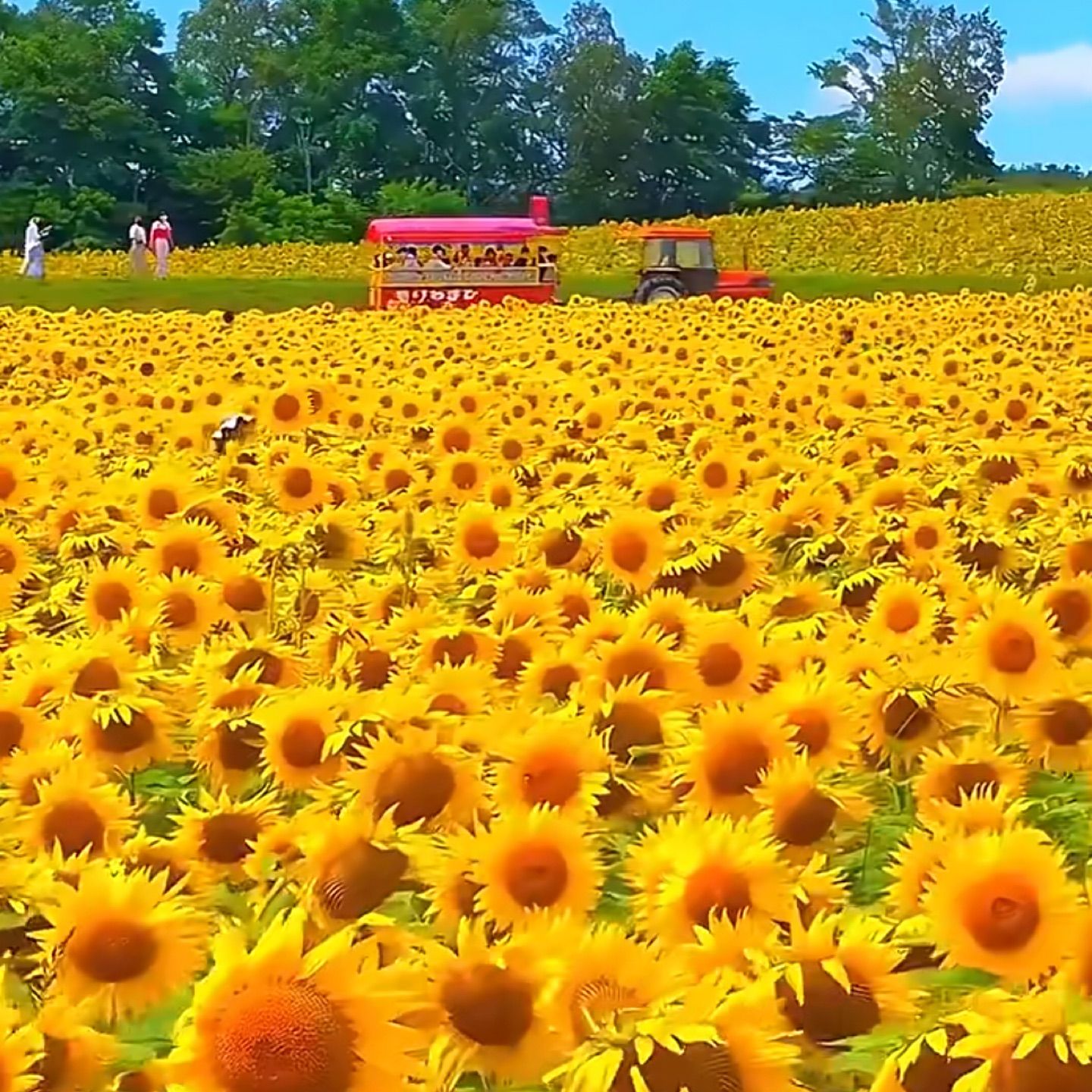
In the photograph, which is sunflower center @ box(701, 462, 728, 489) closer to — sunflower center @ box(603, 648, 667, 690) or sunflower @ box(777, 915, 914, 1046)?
sunflower center @ box(603, 648, 667, 690)

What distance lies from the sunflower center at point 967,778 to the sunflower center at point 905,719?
0.16 meters

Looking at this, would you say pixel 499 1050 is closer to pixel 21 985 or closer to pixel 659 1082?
pixel 659 1082

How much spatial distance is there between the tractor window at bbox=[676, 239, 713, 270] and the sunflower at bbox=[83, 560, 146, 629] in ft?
58.1

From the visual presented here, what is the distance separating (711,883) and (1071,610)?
1021 mm

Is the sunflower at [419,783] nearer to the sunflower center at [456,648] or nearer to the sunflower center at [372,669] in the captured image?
the sunflower center at [372,669]

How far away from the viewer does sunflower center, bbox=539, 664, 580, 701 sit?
2248mm

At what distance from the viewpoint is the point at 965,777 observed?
1921 millimetres

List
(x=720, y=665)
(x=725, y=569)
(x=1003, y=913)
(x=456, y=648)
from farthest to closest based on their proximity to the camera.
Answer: (x=725, y=569)
(x=456, y=648)
(x=720, y=665)
(x=1003, y=913)

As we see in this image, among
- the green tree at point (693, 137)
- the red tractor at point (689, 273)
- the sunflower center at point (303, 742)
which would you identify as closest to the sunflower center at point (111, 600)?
the sunflower center at point (303, 742)

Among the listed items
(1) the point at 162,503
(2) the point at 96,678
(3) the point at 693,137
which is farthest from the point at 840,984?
(3) the point at 693,137

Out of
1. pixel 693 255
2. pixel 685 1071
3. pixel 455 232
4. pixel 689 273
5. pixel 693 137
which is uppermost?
pixel 693 137

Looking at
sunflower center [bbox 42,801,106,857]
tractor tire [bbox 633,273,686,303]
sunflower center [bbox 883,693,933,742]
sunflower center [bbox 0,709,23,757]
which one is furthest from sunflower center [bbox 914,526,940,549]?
tractor tire [bbox 633,273,686,303]

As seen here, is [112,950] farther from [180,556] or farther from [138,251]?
[138,251]

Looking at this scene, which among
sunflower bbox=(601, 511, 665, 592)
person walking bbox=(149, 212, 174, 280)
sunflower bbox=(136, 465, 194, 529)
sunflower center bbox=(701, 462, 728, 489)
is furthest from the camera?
person walking bbox=(149, 212, 174, 280)
